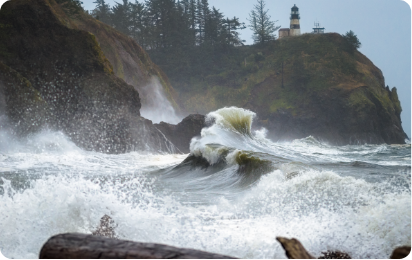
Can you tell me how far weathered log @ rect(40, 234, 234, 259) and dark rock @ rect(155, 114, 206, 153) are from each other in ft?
57.3

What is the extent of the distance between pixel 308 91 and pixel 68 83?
32.3 metres

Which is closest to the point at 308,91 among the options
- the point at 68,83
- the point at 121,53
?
the point at 121,53

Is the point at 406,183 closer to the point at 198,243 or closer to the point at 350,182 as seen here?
the point at 350,182

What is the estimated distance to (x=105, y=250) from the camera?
1.95m

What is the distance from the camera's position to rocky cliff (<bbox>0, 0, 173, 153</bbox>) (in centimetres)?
→ 1491

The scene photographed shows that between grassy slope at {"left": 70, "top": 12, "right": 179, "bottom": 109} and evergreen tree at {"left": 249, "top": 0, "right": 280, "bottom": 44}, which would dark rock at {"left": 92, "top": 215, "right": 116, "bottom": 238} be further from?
evergreen tree at {"left": 249, "top": 0, "right": 280, "bottom": 44}

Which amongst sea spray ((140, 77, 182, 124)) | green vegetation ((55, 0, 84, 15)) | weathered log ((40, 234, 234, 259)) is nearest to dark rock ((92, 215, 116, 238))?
weathered log ((40, 234, 234, 259))

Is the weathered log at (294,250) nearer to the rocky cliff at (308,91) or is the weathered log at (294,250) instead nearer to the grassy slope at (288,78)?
the rocky cliff at (308,91)

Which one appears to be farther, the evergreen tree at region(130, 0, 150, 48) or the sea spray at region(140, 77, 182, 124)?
the evergreen tree at region(130, 0, 150, 48)

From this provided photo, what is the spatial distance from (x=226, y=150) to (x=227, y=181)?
237cm

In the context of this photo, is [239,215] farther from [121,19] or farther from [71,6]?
[121,19]

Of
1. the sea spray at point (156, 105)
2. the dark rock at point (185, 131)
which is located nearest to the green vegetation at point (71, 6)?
the sea spray at point (156, 105)

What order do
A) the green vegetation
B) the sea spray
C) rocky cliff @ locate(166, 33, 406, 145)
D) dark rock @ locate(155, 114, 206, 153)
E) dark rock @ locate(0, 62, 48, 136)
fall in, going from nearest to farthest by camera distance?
dark rock @ locate(0, 62, 48, 136) < dark rock @ locate(155, 114, 206, 153) < the green vegetation < the sea spray < rocky cliff @ locate(166, 33, 406, 145)

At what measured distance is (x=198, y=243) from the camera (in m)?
3.37
